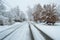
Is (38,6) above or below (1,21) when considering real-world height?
above

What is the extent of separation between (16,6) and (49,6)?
5368 cm

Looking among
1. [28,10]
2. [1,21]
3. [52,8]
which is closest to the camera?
[1,21]

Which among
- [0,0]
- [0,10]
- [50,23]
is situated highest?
[0,0]

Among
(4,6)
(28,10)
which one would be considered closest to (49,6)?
(4,6)

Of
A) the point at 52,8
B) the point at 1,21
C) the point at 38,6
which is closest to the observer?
the point at 1,21

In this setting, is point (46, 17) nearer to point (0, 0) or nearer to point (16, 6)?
point (0, 0)

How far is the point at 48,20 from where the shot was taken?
42.4 meters

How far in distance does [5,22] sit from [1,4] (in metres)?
5.50

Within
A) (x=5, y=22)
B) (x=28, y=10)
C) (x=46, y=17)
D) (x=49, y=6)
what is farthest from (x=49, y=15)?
(x=28, y=10)

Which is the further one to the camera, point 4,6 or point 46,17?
point 4,6

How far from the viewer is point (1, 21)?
41.9 m

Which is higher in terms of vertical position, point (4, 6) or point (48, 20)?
point (4, 6)

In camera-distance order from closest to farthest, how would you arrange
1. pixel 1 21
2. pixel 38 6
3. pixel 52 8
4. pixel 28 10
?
1. pixel 1 21
2. pixel 52 8
3. pixel 38 6
4. pixel 28 10

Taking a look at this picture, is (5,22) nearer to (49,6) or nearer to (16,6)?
(49,6)
